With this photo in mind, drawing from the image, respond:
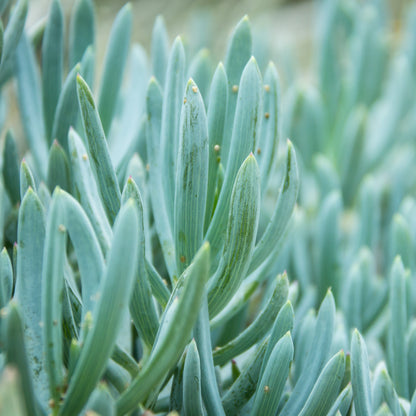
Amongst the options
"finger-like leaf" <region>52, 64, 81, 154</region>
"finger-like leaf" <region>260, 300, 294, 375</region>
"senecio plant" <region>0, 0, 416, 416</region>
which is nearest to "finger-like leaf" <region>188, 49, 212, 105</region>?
"senecio plant" <region>0, 0, 416, 416</region>

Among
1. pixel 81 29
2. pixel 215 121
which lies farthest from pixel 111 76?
pixel 215 121

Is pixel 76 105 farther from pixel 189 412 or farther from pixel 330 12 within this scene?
pixel 330 12

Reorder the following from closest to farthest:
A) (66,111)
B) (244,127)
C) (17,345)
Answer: (17,345), (244,127), (66,111)

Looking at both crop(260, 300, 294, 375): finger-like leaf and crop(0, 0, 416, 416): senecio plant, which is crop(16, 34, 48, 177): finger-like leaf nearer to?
crop(0, 0, 416, 416): senecio plant

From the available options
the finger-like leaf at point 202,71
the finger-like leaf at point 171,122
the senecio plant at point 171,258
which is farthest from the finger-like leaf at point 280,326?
the finger-like leaf at point 202,71

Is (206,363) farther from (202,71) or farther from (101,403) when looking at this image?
(202,71)
